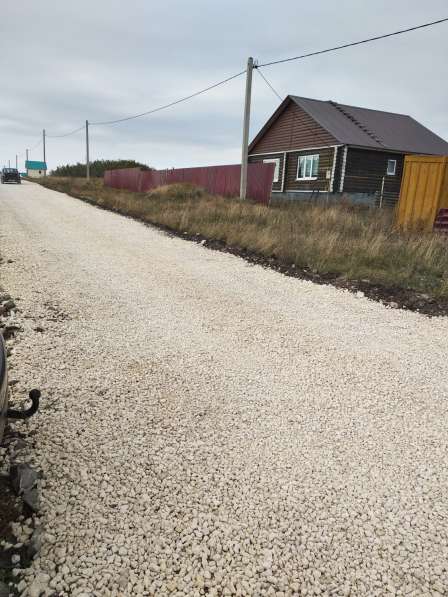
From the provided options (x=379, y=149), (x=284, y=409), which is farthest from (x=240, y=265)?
(x=379, y=149)

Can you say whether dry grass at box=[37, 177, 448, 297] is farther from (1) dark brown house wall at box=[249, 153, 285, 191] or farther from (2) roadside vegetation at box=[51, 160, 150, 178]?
(2) roadside vegetation at box=[51, 160, 150, 178]

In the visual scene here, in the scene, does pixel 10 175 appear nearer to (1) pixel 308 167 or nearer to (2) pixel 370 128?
(1) pixel 308 167

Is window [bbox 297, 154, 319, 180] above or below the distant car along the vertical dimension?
above

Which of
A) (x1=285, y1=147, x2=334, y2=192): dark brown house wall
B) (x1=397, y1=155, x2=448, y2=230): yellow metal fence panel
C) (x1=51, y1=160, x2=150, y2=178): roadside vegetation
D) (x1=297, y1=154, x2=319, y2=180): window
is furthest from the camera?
(x1=51, y1=160, x2=150, y2=178): roadside vegetation

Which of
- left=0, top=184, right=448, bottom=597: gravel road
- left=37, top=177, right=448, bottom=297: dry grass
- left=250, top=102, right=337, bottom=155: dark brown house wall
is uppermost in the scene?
left=250, top=102, right=337, bottom=155: dark brown house wall

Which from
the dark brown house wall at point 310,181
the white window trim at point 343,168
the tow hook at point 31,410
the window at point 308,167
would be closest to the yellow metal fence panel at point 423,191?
the tow hook at point 31,410

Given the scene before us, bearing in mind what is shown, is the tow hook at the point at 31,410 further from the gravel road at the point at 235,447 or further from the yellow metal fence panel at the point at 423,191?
the yellow metal fence panel at the point at 423,191

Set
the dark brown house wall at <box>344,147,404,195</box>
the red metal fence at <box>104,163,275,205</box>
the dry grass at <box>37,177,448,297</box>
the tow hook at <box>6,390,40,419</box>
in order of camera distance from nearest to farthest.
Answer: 1. the tow hook at <box>6,390,40,419</box>
2. the dry grass at <box>37,177,448,297</box>
3. the red metal fence at <box>104,163,275,205</box>
4. the dark brown house wall at <box>344,147,404,195</box>

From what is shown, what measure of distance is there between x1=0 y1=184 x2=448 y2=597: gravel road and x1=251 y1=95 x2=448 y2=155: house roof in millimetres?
21016

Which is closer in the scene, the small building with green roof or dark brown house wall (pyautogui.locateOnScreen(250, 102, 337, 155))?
dark brown house wall (pyautogui.locateOnScreen(250, 102, 337, 155))

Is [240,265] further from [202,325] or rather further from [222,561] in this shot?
[222,561]

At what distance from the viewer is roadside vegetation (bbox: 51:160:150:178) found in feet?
168

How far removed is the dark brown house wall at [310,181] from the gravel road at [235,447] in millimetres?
20269

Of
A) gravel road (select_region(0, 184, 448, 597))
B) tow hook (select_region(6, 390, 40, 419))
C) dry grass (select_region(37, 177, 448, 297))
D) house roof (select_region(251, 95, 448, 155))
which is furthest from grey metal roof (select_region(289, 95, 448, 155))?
tow hook (select_region(6, 390, 40, 419))
